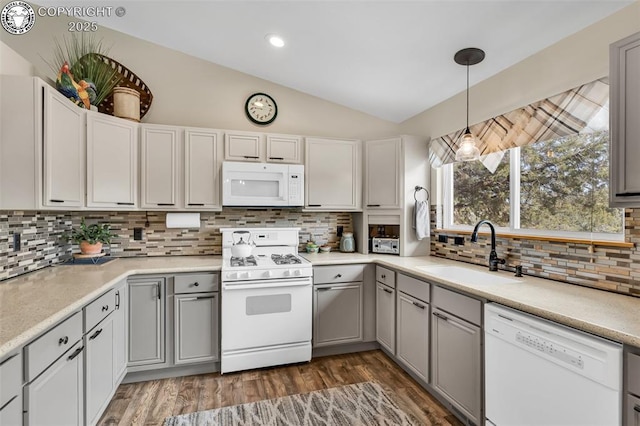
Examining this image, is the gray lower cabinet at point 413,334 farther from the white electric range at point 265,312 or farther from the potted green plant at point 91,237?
the potted green plant at point 91,237

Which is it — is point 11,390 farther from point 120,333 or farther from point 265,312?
point 265,312

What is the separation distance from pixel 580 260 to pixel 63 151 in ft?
10.9

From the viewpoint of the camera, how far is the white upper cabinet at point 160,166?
109 inches

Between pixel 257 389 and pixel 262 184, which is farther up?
pixel 262 184

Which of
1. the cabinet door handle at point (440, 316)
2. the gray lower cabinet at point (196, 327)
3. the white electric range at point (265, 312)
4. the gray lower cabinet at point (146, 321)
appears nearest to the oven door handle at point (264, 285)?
the white electric range at point (265, 312)

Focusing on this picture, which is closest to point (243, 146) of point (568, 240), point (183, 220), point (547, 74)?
point (183, 220)

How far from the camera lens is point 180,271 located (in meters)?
2.44

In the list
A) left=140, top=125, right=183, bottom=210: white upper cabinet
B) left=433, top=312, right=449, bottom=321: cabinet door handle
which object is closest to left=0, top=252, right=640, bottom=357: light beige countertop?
left=433, top=312, right=449, bottom=321: cabinet door handle

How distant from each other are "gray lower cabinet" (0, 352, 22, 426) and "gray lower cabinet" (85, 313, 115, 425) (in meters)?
0.57

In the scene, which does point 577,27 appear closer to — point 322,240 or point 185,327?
point 322,240

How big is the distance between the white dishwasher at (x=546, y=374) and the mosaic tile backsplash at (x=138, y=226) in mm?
2073

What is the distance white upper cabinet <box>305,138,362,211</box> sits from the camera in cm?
321

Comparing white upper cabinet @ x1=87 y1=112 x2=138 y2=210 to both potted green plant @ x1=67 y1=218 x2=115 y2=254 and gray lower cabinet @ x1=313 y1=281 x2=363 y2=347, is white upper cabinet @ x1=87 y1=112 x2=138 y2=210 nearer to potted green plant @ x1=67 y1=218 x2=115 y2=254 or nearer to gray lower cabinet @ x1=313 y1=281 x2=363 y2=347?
potted green plant @ x1=67 y1=218 x2=115 y2=254

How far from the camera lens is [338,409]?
2.11 metres
